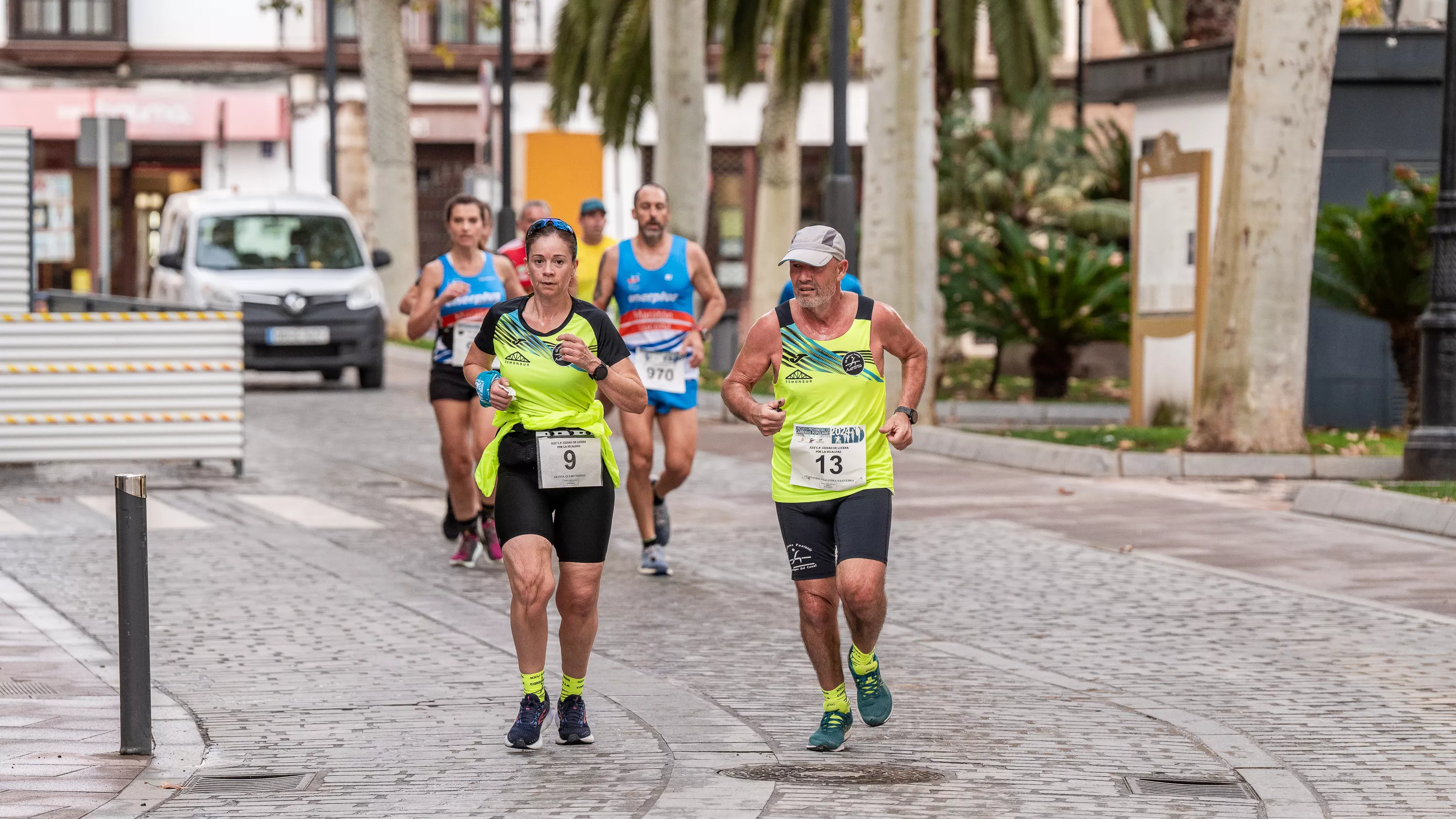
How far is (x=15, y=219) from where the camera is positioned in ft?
55.3

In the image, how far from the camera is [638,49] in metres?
29.3

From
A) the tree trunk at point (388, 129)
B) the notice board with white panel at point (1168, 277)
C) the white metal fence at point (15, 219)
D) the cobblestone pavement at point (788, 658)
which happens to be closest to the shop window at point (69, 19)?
the tree trunk at point (388, 129)

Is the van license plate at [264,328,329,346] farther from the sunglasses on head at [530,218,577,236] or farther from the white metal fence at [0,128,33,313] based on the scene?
the sunglasses on head at [530,218,577,236]

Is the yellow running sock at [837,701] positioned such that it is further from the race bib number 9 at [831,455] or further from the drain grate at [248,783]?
the drain grate at [248,783]

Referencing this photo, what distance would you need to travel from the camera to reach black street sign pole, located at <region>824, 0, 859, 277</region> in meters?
19.4

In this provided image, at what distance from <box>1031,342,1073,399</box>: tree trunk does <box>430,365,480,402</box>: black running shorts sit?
39.4 feet

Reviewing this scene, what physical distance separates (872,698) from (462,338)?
4644mm

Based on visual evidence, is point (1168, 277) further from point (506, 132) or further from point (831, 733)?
point (831, 733)

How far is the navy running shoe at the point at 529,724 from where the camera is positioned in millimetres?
7168

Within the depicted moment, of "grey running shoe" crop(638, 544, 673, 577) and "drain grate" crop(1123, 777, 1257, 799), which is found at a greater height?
"grey running shoe" crop(638, 544, 673, 577)

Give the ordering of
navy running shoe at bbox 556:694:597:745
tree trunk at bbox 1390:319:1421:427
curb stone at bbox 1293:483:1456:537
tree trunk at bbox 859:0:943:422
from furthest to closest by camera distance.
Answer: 1. tree trunk at bbox 859:0:943:422
2. tree trunk at bbox 1390:319:1421:427
3. curb stone at bbox 1293:483:1456:537
4. navy running shoe at bbox 556:694:597:745

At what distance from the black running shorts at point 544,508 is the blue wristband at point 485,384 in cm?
14

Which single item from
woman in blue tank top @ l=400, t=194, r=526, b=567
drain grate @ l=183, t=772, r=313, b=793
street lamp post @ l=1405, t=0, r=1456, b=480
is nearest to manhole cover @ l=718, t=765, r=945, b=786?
drain grate @ l=183, t=772, r=313, b=793

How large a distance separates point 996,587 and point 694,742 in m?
4.07
